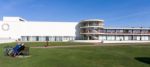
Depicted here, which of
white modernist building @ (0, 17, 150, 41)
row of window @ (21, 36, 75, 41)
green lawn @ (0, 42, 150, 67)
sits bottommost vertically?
green lawn @ (0, 42, 150, 67)

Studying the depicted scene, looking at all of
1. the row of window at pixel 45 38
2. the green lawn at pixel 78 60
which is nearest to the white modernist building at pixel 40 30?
the row of window at pixel 45 38

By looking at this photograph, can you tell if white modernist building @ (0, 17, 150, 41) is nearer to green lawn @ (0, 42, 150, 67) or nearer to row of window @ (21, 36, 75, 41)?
row of window @ (21, 36, 75, 41)

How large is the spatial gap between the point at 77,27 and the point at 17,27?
24876 millimetres

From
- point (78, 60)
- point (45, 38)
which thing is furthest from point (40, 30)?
point (78, 60)

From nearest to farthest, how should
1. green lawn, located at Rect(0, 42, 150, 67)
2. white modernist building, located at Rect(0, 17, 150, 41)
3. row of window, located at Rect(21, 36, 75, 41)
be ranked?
1. green lawn, located at Rect(0, 42, 150, 67)
2. row of window, located at Rect(21, 36, 75, 41)
3. white modernist building, located at Rect(0, 17, 150, 41)

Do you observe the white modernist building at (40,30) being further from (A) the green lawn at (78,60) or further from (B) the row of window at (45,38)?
(A) the green lawn at (78,60)

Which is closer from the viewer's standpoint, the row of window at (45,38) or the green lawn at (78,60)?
the green lawn at (78,60)

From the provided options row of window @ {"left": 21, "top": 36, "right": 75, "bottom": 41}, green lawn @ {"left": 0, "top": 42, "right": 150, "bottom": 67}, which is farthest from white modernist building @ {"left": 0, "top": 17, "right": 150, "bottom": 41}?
green lawn @ {"left": 0, "top": 42, "right": 150, "bottom": 67}

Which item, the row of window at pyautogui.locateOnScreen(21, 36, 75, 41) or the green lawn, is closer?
the green lawn

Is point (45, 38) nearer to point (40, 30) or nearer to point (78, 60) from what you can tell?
point (40, 30)

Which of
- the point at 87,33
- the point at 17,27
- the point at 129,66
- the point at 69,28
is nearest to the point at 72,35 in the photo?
the point at 69,28

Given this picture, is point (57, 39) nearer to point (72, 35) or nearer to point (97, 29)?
point (72, 35)

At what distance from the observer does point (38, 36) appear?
99.2m

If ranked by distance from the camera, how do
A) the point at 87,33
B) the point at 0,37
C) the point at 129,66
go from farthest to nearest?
the point at 0,37 < the point at 87,33 < the point at 129,66
